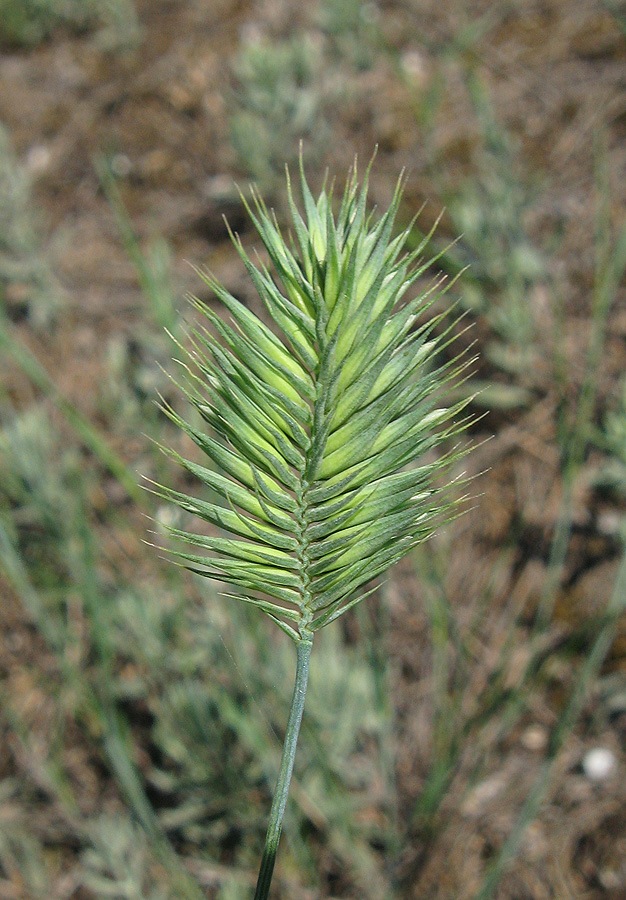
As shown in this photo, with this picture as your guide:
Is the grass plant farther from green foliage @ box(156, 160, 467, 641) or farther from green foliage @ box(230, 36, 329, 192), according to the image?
green foliage @ box(230, 36, 329, 192)

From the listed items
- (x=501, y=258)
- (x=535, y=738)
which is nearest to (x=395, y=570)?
(x=535, y=738)

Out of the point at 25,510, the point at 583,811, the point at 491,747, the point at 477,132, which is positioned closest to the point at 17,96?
the point at 477,132

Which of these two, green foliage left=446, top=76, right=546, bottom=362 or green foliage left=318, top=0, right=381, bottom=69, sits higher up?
green foliage left=318, top=0, right=381, bottom=69

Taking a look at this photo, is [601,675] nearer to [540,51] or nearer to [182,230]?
[182,230]

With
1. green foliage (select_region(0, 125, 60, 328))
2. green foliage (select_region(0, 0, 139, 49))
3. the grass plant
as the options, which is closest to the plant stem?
the grass plant

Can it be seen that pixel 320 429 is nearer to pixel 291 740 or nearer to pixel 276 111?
pixel 291 740

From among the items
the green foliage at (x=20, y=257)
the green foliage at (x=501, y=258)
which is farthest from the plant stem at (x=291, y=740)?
the green foliage at (x=20, y=257)
